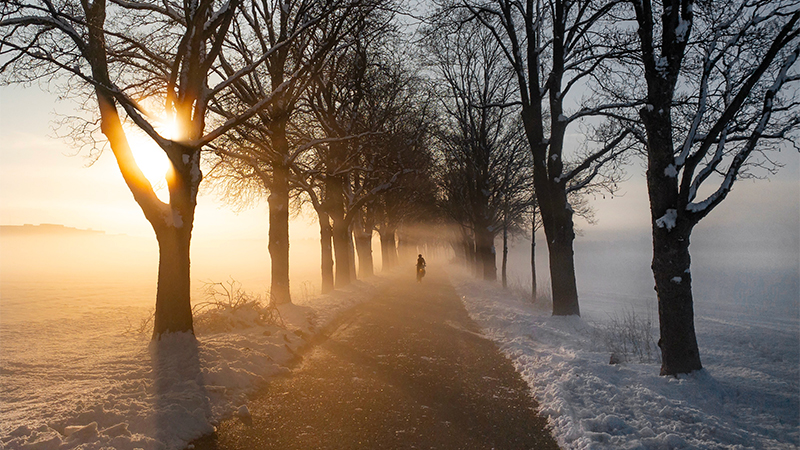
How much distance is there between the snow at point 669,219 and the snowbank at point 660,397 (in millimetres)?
2057

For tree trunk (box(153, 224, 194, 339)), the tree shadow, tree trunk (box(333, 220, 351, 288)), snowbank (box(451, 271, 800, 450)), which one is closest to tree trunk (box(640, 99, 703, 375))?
snowbank (box(451, 271, 800, 450))

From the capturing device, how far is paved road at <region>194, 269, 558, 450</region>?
4051mm

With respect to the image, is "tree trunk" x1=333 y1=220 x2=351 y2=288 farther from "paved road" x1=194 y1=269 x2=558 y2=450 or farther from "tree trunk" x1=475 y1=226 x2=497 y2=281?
"paved road" x1=194 y1=269 x2=558 y2=450

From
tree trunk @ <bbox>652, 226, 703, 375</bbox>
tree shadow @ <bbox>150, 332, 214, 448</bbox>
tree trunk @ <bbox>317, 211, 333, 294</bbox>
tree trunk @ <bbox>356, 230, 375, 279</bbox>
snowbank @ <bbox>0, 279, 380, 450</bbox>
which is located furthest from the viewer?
tree trunk @ <bbox>356, 230, 375, 279</bbox>

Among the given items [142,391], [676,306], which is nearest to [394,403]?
[142,391]

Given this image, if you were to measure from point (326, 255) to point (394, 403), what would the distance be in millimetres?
13340

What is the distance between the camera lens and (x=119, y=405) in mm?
4309

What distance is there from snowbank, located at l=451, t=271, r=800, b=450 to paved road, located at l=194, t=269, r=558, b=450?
40 cm

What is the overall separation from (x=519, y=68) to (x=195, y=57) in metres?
8.48

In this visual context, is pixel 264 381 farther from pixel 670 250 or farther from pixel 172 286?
pixel 670 250

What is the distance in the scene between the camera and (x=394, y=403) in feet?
16.5

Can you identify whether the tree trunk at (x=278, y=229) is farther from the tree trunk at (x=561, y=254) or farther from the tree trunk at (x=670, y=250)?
the tree trunk at (x=670, y=250)

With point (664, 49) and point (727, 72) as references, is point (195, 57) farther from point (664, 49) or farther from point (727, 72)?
point (727, 72)

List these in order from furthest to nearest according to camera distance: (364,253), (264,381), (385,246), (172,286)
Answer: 1. (385,246)
2. (364,253)
3. (172,286)
4. (264,381)
